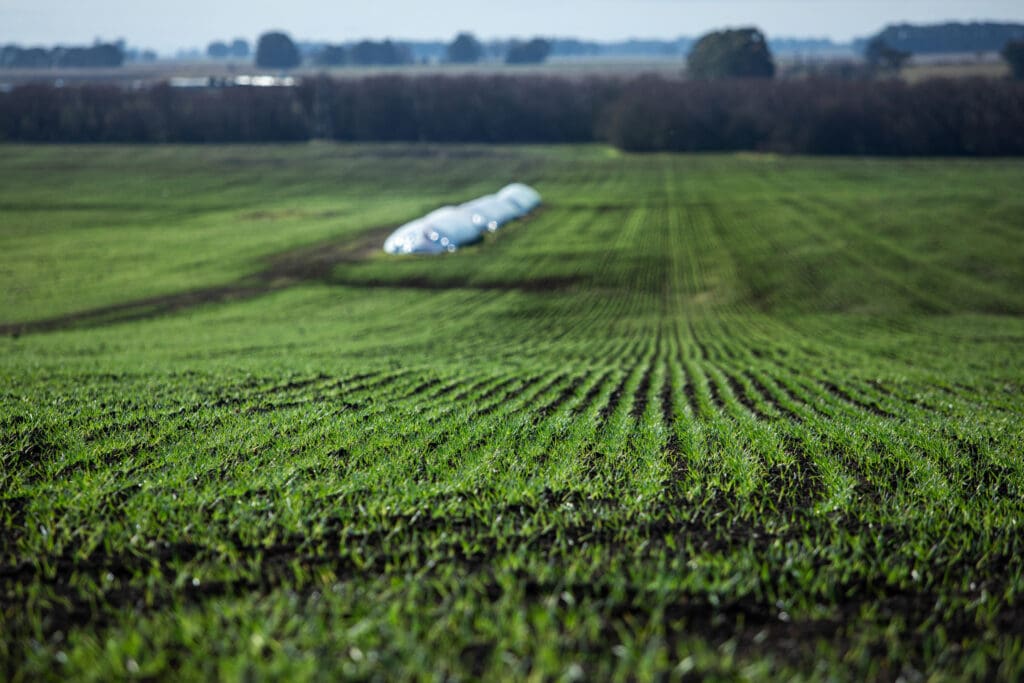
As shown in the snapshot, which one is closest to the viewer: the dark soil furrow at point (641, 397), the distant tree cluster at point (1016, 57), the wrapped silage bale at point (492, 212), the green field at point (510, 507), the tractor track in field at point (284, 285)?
the green field at point (510, 507)

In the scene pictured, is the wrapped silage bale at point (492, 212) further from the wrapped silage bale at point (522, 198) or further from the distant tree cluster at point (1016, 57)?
the distant tree cluster at point (1016, 57)

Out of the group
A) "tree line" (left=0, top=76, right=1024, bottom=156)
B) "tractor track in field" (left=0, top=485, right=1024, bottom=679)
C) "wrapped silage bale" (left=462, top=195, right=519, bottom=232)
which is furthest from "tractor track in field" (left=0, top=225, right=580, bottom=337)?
"tree line" (left=0, top=76, right=1024, bottom=156)

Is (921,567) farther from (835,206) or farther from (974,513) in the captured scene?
(835,206)

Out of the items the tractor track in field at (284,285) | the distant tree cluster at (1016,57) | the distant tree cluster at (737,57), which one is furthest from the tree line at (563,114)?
the tractor track in field at (284,285)

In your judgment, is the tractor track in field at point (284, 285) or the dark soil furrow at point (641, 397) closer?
the dark soil furrow at point (641, 397)

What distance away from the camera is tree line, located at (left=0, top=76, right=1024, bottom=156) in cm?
11181

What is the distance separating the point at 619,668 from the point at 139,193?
9114cm

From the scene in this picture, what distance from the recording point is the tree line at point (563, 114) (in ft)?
367

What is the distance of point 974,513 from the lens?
7.77 m

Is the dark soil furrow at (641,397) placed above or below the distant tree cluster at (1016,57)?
below

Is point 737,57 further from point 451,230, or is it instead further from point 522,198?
point 451,230

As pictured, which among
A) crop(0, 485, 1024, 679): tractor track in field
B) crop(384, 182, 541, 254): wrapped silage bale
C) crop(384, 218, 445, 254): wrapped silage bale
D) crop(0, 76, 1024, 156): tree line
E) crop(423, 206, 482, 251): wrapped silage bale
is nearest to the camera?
crop(0, 485, 1024, 679): tractor track in field

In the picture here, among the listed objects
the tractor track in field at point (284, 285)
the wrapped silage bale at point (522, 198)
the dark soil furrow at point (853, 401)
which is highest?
the wrapped silage bale at point (522, 198)

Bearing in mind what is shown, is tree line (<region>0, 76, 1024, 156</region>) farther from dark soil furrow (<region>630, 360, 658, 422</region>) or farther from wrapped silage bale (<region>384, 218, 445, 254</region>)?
dark soil furrow (<region>630, 360, 658, 422</region>)
